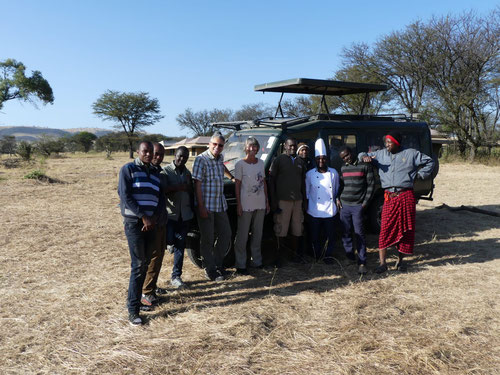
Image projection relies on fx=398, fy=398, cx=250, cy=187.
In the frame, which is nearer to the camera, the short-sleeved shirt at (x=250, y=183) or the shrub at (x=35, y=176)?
the short-sleeved shirt at (x=250, y=183)

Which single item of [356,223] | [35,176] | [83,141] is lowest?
[35,176]

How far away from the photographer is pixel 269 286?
465 centimetres

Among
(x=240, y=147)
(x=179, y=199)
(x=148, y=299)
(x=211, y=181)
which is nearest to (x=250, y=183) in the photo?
(x=211, y=181)

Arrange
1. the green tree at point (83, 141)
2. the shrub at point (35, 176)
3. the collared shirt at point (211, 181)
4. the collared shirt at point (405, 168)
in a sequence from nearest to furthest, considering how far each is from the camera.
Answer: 1. the collared shirt at point (211, 181)
2. the collared shirt at point (405, 168)
3. the shrub at point (35, 176)
4. the green tree at point (83, 141)

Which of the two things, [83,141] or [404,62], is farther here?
[83,141]

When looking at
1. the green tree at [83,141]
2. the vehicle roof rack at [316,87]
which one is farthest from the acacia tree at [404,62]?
the green tree at [83,141]

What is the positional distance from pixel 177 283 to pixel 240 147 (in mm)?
2385

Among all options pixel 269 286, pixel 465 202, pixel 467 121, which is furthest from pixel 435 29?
pixel 269 286

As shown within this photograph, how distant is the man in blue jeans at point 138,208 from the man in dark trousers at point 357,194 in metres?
2.50

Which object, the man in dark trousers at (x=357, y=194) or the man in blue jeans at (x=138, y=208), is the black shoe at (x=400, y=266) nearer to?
the man in dark trousers at (x=357, y=194)

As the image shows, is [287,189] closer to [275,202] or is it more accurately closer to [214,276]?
[275,202]

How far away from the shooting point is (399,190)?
5.04m

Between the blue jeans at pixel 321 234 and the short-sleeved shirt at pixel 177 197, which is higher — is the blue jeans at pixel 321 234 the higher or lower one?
the lower one

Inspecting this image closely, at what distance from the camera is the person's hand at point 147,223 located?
3.60 meters
